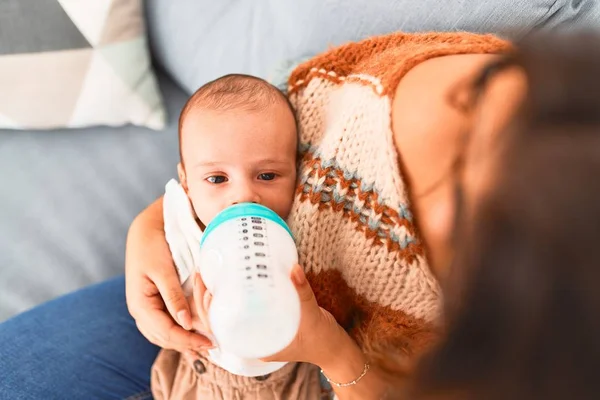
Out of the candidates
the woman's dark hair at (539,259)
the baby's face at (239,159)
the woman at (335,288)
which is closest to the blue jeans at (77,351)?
the woman at (335,288)

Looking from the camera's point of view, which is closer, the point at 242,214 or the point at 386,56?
the point at 242,214

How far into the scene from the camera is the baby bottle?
0.60 meters

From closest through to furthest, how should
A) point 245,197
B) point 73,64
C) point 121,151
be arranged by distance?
point 245,197 < point 73,64 < point 121,151

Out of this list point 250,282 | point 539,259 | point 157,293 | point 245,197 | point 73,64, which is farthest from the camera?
point 73,64

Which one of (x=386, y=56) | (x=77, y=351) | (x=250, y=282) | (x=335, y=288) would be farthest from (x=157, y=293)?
(x=386, y=56)

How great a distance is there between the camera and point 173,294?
922 mm

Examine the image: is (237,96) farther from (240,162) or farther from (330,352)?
(330,352)

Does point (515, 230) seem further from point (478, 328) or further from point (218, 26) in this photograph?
point (218, 26)

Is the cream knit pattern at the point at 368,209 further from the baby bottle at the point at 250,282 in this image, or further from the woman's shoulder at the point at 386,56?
the baby bottle at the point at 250,282

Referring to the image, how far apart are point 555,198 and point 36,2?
132cm

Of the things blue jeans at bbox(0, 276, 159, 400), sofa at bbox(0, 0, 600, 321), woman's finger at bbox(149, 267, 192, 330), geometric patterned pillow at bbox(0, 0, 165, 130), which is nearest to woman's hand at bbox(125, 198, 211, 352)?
woman's finger at bbox(149, 267, 192, 330)

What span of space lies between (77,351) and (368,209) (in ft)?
2.08

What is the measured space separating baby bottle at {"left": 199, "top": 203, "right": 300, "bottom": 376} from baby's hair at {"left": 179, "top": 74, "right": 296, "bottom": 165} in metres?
0.24

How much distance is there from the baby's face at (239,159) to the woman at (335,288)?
87 millimetres
